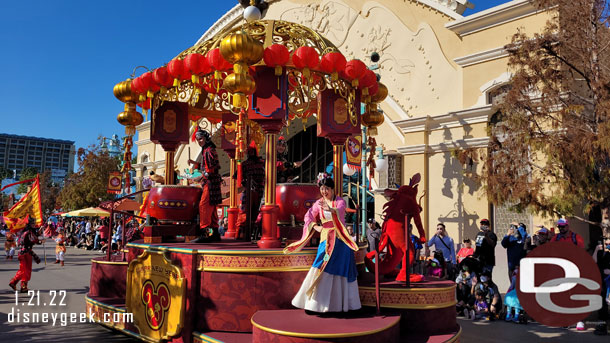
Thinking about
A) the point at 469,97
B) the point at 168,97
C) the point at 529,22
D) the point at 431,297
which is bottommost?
the point at 431,297

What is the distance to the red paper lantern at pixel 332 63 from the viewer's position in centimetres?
669

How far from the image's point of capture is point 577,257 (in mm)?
7707

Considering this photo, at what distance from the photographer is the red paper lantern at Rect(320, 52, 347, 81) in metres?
6.69

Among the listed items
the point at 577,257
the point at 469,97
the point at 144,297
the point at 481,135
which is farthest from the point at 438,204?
the point at 144,297

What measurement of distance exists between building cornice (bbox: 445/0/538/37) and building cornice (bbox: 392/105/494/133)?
2854 millimetres

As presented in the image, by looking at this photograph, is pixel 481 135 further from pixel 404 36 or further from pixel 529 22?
pixel 404 36

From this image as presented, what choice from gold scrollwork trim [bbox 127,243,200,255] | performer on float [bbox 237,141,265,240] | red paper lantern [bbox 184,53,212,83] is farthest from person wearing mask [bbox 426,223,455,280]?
red paper lantern [bbox 184,53,212,83]

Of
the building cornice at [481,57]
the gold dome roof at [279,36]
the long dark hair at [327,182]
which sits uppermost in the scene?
the building cornice at [481,57]

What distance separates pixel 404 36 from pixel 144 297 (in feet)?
47.6

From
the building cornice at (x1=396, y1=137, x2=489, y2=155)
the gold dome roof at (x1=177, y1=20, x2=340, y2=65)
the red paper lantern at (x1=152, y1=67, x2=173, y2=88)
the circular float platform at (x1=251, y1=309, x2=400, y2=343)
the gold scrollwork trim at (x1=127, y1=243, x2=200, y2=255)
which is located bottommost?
the circular float platform at (x1=251, y1=309, x2=400, y2=343)

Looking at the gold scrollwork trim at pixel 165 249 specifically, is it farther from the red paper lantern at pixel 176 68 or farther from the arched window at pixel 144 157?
the arched window at pixel 144 157

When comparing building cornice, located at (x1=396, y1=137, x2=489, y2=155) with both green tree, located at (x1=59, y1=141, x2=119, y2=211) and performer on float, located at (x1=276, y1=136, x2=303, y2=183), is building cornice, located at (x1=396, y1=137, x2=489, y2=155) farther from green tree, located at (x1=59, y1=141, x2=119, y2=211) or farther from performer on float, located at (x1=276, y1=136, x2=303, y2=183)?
green tree, located at (x1=59, y1=141, x2=119, y2=211)

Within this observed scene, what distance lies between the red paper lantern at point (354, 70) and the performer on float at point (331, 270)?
7.73ft

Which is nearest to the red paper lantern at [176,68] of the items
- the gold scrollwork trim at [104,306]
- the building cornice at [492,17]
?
the gold scrollwork trim at [104,306]
